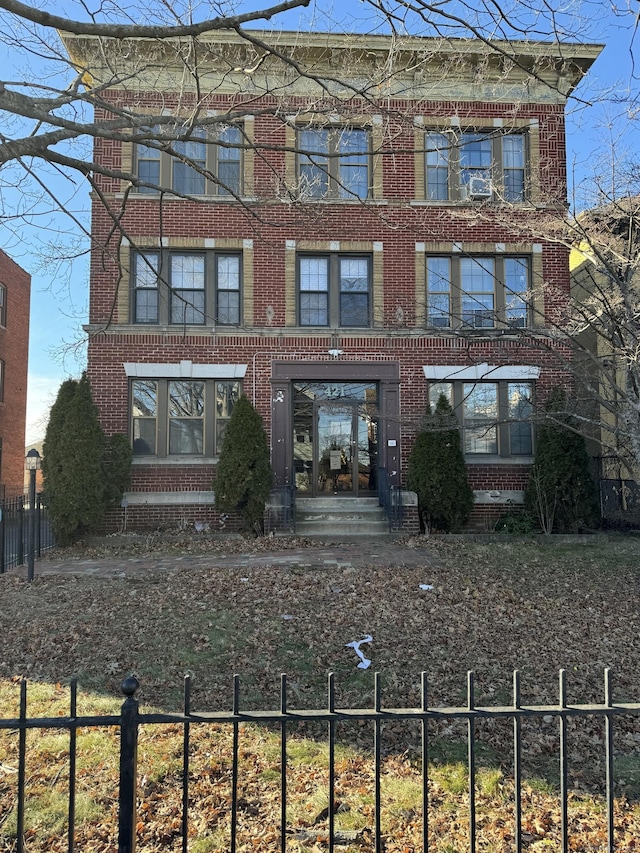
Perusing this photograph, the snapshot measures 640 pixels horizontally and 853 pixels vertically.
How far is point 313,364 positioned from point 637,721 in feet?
33.8

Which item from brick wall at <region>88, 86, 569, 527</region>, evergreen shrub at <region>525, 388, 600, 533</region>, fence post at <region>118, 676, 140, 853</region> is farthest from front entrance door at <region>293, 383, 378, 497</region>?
fence post at <region>118, 676, 140, 853</region>

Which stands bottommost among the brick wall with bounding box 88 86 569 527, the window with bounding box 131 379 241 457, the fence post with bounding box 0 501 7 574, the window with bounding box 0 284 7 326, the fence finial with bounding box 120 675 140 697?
the fence post with bounding box 0 501 7 574

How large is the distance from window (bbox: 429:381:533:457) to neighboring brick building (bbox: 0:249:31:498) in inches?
755

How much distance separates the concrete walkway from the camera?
31.1 ft

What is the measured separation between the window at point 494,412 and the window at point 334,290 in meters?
2.66

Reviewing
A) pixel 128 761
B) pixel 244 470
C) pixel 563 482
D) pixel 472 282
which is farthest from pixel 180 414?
pixel 128 761

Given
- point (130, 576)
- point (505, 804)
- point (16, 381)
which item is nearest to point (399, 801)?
point (505, 804)

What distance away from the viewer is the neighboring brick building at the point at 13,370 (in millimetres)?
25359

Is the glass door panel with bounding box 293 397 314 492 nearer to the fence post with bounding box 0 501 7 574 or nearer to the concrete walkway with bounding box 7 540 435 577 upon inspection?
the concrete walkway with bounding box 7 540 435 577

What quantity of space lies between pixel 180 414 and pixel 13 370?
665 inches

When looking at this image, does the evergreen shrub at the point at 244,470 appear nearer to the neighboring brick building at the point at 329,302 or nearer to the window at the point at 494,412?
the neighboring brick building at the point at 329,302

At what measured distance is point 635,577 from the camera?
8930mm

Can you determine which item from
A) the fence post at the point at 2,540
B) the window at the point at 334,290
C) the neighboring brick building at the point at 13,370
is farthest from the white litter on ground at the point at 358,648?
the neighboring brick building at the point at 13,370

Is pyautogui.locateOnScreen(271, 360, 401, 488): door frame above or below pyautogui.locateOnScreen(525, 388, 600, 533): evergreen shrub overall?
above
